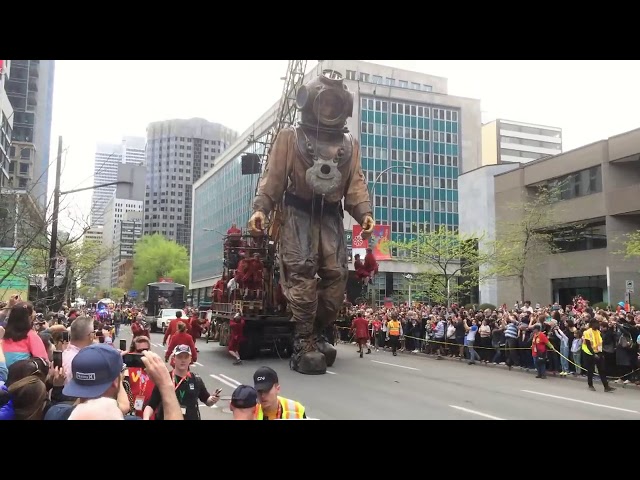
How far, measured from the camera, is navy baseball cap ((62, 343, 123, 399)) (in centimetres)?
271

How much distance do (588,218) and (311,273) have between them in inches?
1149

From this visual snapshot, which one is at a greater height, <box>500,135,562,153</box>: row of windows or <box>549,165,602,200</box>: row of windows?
<box>500,135,562,153</box>: row of windows

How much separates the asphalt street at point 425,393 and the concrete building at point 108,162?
525 centimetres

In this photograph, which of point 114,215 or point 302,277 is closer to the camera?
point 302,277

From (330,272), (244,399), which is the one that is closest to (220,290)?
(330,272)

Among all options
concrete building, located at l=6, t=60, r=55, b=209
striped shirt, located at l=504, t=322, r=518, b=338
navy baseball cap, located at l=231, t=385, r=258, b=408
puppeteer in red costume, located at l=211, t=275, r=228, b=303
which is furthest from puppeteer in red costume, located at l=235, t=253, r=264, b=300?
concrete building, located at l=6, t=60, r=55, b=209

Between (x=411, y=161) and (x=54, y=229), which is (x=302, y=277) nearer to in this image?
(x=54, y=229)

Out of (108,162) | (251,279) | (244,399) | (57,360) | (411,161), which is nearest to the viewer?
(244,399)

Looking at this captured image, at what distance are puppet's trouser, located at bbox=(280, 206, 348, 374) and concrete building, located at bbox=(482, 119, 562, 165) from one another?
270 ft

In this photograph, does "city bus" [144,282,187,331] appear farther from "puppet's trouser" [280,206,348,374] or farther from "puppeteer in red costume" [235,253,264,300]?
"puppet's trouser" [280,206,348,374]

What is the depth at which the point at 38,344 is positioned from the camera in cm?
560

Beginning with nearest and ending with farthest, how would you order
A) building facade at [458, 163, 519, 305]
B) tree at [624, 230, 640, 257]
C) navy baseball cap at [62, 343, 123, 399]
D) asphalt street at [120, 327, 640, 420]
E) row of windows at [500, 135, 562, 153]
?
navy baseball cap at [62, 343, 123, 399]
asphalt street at [120, 327, 640, 420]
tree at [624, 230, 640, 257]
building facade at [458, 163, 519, 305]
row of windows at [500, 135, 562, 153]

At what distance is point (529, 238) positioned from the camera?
34562 millimetres
